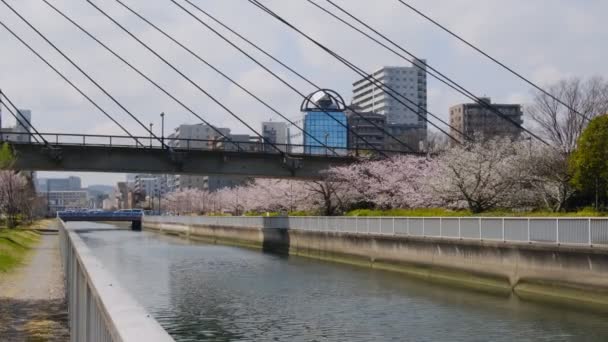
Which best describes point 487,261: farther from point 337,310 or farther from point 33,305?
point 33,305

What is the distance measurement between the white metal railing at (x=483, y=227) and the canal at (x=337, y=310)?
2.88 metres

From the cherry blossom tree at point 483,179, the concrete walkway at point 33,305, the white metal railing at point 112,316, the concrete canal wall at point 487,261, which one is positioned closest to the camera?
the white metal railing at point 112,316

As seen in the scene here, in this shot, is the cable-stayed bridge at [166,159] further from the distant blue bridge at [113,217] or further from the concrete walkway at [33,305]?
the distant blue bridge at [113,217]

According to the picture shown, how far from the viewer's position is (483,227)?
33.0m

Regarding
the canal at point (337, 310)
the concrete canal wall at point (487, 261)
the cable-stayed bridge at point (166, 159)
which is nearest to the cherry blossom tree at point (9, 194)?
the cable-stayed bridge at point (166, 159)

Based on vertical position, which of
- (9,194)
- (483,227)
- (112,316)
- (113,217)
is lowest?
(113,217)

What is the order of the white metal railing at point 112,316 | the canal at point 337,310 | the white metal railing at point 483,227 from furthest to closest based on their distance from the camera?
the white metal railing at point 483,227
the canal at point 337,310
the white metal railing at point 112,316

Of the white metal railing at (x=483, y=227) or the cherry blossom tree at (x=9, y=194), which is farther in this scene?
the cherry blossom tree at (x=9, y=194)

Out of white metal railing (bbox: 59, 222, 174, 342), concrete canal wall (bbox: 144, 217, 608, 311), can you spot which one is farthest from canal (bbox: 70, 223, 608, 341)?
white metal railing (bbox: 59, 222, 174, 342)

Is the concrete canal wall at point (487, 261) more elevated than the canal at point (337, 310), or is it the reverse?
the concrete canal wall at point (487, 261)

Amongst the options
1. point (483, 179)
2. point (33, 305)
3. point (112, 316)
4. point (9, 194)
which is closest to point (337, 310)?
point (33, 305)

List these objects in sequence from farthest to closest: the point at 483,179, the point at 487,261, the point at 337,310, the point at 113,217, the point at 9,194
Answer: the point at 113,217 < the point at 9,194 < the point at 483,179 < the point at 487,261 < the point at 337,310

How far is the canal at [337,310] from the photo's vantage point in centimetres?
2067

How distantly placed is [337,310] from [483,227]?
1069cm
